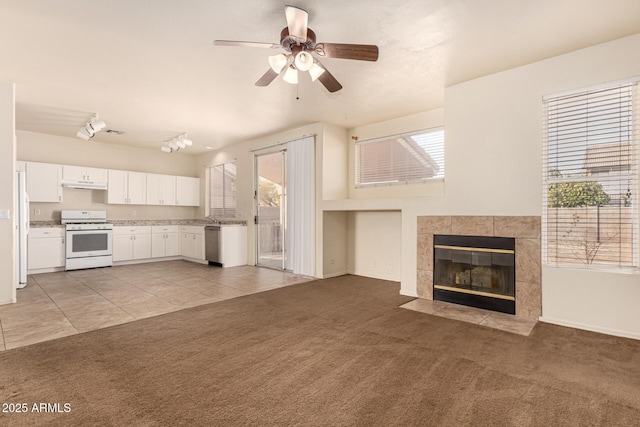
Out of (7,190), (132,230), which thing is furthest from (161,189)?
(7,190)

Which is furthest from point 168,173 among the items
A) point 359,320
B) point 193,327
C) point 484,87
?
point 484,87

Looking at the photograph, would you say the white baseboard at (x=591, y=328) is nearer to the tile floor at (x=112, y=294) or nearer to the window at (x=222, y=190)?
the tile floor at (x=112, y=294)

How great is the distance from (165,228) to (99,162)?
2083mm

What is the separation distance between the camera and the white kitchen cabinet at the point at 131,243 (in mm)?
7227

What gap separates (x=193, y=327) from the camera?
10.9 feet

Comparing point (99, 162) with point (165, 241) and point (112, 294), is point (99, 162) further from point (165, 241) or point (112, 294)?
point (112, 294)

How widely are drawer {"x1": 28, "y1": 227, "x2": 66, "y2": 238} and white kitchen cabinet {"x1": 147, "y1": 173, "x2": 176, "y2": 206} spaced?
1.87m

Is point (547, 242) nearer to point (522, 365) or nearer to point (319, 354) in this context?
point (522, 365)

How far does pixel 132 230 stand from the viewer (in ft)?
24.5

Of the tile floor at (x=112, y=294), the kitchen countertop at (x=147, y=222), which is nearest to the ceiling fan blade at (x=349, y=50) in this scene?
the tile floor at (x=112, y=294)

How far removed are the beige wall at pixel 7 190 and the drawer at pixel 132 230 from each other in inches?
121

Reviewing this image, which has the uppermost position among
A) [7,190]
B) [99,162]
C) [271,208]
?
[99,162]

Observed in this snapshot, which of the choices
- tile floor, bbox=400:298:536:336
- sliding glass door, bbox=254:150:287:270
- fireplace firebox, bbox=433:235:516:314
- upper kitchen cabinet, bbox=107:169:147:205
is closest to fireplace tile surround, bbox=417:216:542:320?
fireplace firebox, bbox=433:235:516:314

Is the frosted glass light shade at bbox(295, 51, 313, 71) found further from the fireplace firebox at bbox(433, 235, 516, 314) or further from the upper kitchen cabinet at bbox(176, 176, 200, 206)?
the upper kitchen cabinet at bbox(176, 176, 200, 206)
